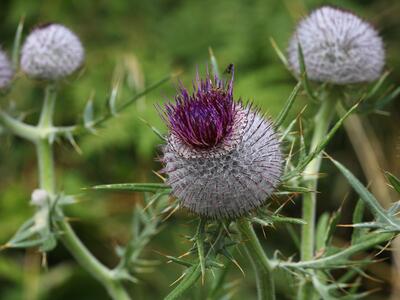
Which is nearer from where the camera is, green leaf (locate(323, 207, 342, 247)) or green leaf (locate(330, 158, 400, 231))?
green leaf (locate(330, 158, 400, 231))

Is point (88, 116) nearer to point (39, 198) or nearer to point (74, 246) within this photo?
point (39, 198)

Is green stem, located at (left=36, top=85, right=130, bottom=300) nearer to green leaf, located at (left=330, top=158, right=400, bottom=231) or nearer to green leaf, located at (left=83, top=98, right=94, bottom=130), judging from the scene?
green leaf, located at (left=83, top=98, right=94, bottom=130)

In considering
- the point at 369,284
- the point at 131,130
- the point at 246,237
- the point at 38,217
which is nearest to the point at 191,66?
the point at 131,130

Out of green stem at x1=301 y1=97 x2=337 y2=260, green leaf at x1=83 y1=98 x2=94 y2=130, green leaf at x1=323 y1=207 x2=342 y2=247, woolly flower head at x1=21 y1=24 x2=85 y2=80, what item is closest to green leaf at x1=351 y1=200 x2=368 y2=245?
green leaf at x1=323 y1=207 x2=342 y2=247

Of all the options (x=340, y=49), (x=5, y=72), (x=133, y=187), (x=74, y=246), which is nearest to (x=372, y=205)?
(x=133, y=187)

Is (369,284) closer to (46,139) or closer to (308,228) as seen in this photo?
(308,228)

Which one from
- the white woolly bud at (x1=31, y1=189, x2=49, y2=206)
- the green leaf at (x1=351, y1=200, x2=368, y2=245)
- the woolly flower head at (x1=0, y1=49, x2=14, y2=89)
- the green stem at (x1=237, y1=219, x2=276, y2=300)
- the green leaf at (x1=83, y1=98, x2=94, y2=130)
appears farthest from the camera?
the woolly flower head at (x1=0, y1=49, x2=14, y2=89)
